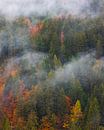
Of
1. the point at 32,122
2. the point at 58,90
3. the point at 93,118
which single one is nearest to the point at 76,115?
the point at 93,118

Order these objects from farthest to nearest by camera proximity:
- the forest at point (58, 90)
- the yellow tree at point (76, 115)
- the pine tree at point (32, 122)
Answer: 1. the forest at point (58, 90)
2. the yellow tree at point (76, 115)
3. the pine tree at point (32, 122)

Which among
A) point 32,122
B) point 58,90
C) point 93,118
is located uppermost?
point 58,90

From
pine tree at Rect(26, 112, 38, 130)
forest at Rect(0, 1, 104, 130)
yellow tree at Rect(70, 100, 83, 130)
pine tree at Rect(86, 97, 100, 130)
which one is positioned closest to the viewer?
pine tree at Rect(86, 97, 100, 130)

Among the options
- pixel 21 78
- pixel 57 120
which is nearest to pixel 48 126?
pixel 57 120

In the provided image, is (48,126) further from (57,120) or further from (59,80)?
(59,80)

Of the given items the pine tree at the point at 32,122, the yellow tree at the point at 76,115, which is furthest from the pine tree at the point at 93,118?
the pine tree at the point at 32,122

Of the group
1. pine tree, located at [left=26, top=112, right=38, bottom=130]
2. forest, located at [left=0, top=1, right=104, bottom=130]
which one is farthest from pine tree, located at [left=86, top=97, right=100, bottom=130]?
pine tree, located at [left=26, top=112, right=38, bottom=130]

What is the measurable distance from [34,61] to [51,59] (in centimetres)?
939

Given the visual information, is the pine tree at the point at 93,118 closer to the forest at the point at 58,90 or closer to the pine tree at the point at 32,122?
the forest at the point at 58,90

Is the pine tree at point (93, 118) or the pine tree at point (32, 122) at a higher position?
the pine tree at point (93, 118)

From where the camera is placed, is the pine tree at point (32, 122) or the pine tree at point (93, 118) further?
the pine tree at point (32, 122)

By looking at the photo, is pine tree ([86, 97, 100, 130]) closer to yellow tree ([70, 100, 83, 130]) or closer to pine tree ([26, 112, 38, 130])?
yellow tree ([70, 100, 83, 130])

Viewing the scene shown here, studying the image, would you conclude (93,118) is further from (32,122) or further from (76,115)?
(32,122)

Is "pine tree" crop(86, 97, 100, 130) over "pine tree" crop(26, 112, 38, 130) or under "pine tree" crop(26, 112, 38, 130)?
over
